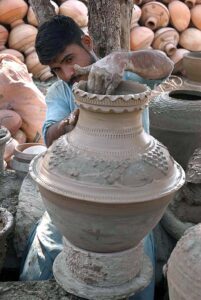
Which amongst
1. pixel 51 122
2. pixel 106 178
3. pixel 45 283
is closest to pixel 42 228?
pixel 45 283

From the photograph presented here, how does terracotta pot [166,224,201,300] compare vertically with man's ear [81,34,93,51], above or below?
below

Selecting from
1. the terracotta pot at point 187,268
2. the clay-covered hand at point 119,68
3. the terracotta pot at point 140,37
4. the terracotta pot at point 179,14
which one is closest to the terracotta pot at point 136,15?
the terracotta pot at point 140,37

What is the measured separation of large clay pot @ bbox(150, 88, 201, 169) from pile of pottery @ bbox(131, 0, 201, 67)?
15.4 ft

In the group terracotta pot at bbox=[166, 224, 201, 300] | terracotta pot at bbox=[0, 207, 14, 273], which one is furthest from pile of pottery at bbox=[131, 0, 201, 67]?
terracotta pot at bbox=[166, 224, 201, 300]

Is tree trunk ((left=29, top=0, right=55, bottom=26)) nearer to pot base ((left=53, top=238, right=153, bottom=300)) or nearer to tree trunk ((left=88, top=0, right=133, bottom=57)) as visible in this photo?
tree trunk ((left=88, top=0, right=133, bottom=57))

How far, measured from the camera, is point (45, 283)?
2.44 m

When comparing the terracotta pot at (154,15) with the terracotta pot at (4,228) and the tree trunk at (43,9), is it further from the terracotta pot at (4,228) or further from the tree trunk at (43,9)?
the terracotta pot at (4,228)

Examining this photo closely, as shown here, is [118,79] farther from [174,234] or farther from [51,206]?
[174,234]

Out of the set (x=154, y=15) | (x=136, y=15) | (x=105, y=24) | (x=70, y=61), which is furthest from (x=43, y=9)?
(x=154, y=15)

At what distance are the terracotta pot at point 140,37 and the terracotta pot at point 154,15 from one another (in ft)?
0.71

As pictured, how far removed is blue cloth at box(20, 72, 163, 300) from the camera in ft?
8.32

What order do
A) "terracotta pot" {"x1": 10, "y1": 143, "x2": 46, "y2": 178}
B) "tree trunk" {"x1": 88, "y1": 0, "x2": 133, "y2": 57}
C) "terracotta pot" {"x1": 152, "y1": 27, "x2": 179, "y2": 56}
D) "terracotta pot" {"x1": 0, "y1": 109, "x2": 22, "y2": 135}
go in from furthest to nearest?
"terracotta pot" {"x1": 152, "y1": 27, "x2": 179, "y2": 56}, "terracotta pot" {"x1": 0, "y1": 109, "x2": 22, "y2": 135}, "terracotta pot" {"x1": 10, "y1": 143, "x2": 46, "y2": 178}, "tree trunk" {"x1": 88, "y1": 0, "x2": 133, "y2": 57}

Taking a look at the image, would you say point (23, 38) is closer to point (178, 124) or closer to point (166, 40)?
point (166, 40)

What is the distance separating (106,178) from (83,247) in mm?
395
